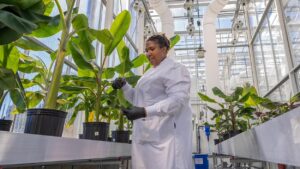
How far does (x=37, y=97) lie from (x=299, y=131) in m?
1.30

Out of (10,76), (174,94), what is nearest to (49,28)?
(10,76)

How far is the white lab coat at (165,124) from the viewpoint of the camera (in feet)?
3.92

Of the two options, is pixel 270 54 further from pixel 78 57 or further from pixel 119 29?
pixel 78 57

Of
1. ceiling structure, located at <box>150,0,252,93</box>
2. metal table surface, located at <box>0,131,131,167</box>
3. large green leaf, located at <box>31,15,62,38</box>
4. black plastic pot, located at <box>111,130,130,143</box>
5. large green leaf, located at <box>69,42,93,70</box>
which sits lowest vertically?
metal table surface, located at <box>0,131,131,167</box>

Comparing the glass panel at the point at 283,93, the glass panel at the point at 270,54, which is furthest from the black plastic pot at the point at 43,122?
the glass panel at the point at 270,54

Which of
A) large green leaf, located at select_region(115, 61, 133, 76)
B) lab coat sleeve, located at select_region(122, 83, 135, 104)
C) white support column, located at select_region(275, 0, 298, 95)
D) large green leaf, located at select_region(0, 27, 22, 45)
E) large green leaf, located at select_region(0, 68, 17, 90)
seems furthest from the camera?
white support column, located at select_region(275, 0, 298, 95)

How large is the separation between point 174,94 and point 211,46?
14.2 feet

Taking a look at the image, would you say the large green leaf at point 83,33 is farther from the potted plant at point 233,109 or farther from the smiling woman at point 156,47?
the potted plant at point 233,109

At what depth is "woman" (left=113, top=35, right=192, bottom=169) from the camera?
119 centimetres

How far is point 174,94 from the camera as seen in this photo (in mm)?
1210

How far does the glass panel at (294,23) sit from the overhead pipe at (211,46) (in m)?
1.64

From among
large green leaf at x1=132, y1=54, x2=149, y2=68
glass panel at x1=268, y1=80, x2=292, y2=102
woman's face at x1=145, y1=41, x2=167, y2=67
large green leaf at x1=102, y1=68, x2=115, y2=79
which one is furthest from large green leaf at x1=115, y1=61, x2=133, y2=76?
glass panel at x1=268, y1=80, x2=292, y2=102

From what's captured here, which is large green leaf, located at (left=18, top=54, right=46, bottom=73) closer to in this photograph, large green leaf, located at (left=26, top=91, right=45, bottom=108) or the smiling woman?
large green leaf, located at (left=26, top=91, right=45, bottom=108)

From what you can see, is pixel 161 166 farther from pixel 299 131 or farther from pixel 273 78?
pixel 273 78
